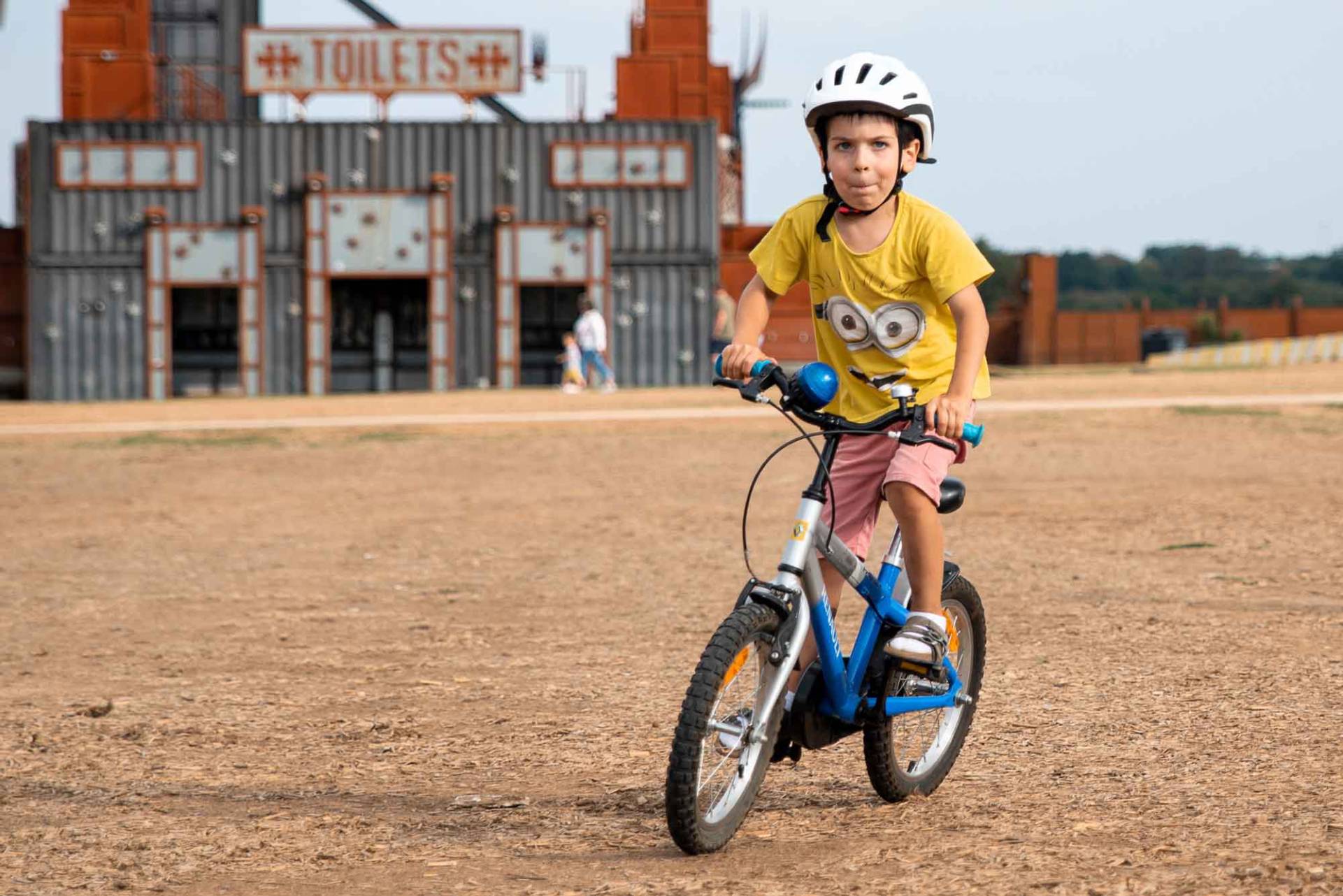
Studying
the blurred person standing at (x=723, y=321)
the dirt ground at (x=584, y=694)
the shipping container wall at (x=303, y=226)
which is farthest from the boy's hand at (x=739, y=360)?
the shipping container wall at (x=303, y=226)

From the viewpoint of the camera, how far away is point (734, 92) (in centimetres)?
5247

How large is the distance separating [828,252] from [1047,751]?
1.76m

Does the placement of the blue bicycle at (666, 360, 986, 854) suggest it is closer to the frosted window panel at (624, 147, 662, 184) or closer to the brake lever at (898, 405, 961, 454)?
the brake lever at (898, 405, 961, 454)

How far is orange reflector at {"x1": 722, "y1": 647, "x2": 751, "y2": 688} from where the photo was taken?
3.88m

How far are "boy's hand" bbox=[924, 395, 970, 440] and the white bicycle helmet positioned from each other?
715 mm

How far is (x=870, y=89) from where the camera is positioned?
4117mm

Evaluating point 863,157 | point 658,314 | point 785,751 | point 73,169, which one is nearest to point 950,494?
point 785,751

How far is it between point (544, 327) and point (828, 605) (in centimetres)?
3105

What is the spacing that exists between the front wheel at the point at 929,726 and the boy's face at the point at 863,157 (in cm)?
110

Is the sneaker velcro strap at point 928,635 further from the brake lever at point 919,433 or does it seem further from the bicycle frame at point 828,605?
the brake lever at point 919,433

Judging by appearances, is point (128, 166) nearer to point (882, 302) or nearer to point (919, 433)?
point (882, 302)

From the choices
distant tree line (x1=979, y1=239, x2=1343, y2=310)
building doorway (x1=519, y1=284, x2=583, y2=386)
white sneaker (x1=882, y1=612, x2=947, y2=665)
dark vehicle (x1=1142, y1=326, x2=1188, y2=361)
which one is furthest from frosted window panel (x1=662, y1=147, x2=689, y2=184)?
distant tree line (x1=979, y1=239, x2=1343, y2=310)

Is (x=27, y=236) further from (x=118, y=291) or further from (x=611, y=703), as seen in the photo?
(x=611, y=703)

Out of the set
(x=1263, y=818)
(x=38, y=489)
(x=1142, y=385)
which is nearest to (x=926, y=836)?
(x=1263, y=818)
